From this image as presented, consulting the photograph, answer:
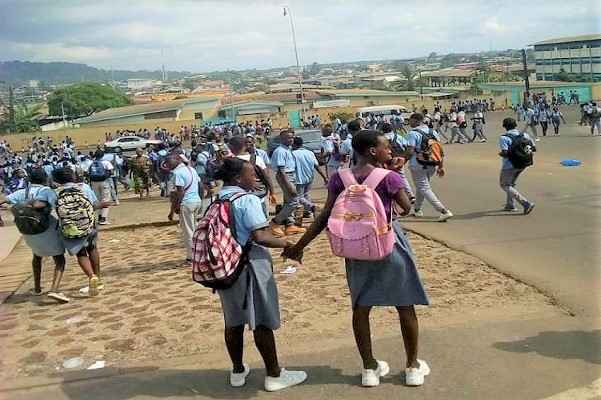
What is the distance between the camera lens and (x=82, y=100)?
8581cm

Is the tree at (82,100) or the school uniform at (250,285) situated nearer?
the school uniform at (250,285)

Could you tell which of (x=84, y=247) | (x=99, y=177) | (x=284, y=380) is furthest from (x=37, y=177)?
(x=99, y=177)

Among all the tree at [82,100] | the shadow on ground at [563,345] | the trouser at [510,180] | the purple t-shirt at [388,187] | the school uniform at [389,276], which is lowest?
the shadow on ground at [563,345]

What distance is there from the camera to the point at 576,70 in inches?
1651

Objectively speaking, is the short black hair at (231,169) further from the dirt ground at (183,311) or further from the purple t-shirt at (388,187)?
the dirt ground at (183,311)

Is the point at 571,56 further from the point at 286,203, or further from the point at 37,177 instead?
the point at 37,177

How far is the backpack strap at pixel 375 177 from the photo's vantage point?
3852 mm

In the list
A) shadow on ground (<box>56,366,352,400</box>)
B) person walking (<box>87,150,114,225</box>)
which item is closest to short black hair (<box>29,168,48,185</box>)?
shadow on ground (<box>56,366,352,400</box>)

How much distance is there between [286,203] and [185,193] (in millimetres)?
2154

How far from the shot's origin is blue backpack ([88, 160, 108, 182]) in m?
13.4

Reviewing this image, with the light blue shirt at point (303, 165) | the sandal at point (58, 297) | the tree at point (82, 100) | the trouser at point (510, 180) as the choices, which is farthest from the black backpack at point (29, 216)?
the tree at point (82, 100)

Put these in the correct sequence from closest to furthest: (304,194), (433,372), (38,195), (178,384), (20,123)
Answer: (433,372)
(178,384)
(38,195)
(304,194)
(20,123)

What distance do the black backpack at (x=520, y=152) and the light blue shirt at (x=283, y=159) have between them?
10.1 feet

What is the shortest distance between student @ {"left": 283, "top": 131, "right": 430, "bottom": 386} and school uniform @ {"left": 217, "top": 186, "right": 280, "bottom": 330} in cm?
47
